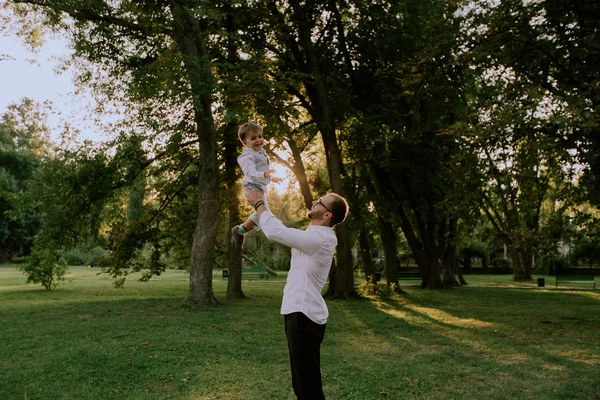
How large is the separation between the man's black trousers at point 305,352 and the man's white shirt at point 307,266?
7 cm

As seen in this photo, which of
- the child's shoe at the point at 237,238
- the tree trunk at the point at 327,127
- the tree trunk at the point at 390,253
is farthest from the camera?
the tree trunk at the point at 390,253

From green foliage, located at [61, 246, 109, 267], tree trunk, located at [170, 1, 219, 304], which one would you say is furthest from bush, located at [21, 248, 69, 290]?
green foliage, located at [61, 246, 109, 267]

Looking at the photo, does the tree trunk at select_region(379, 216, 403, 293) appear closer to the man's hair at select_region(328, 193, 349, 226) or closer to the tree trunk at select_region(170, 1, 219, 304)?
the tree trunk at select_region(170, 1, 219, 304)

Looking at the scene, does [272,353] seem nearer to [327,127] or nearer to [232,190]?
[232,190]

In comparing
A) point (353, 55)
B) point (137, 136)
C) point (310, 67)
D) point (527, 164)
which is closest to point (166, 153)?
point (137, 136)

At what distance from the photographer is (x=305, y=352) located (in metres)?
4.20

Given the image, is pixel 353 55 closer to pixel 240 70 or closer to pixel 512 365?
pixel 240 70

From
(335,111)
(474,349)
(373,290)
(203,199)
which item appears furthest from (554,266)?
(474,349)

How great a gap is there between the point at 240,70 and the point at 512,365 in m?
12.7

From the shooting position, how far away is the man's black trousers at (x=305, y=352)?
4.18 metres

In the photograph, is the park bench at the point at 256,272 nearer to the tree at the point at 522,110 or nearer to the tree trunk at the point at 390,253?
the tree trunk at the point at 390,253

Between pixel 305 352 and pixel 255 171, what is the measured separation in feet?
5.21

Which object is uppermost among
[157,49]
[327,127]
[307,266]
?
[157,49]

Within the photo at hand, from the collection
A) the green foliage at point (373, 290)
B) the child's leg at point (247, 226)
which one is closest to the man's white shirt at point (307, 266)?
the child's leg at point (247, 226)
